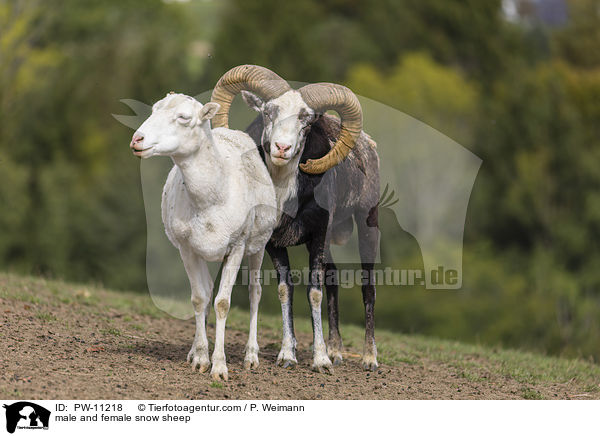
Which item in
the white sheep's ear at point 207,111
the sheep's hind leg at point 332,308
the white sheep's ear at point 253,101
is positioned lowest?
the sheep's hind leg at point 332,308

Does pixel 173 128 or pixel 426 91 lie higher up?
pixel 426 91

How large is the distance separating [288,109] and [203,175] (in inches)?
58.1

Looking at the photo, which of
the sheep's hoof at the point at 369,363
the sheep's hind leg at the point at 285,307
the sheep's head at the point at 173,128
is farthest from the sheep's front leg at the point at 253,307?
the sheep's head at the point at 173,128

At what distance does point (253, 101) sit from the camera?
1037cm

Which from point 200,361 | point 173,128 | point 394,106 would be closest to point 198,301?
point 200,361

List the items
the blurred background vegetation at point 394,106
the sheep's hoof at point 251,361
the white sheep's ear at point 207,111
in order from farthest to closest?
1. the blurred background vegetation at point 394,106
2. the sheep's hoof at point 251,361
3. the white sheep's ear at point 207,111

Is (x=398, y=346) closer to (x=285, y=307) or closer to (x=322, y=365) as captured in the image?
(x=322, y=365)

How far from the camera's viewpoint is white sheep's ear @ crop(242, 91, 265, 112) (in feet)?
33.8

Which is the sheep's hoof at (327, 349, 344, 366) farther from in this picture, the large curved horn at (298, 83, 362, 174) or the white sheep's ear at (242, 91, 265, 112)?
the white sheep's ear at (242, 91, 265, 112)

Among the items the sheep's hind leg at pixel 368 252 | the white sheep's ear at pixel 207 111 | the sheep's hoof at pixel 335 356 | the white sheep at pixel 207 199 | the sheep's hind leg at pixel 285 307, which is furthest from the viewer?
the sheep's hind leg at pixel 368 252

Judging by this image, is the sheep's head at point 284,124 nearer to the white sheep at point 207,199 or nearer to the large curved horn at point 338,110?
the large curved horn at point 338,110

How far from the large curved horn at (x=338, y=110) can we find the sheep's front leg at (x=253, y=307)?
124 cm

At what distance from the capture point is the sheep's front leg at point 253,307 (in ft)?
33.6
